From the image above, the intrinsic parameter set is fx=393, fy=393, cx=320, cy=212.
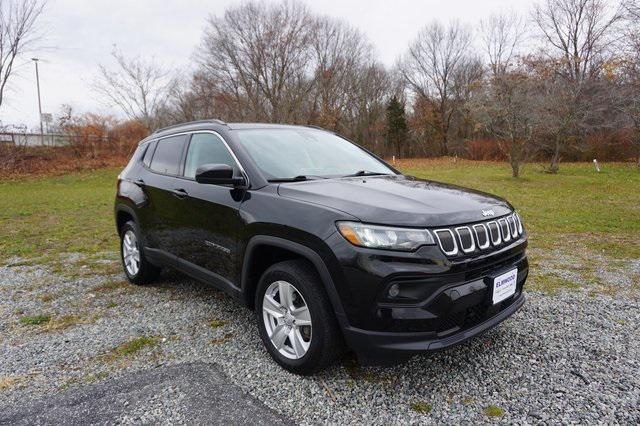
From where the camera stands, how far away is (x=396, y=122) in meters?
39.5

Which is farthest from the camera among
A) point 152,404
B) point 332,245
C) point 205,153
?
point 205,153

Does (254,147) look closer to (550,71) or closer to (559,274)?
(559,274)

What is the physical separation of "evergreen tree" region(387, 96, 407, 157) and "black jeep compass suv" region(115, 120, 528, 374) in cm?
3731

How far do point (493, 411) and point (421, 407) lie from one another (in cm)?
41

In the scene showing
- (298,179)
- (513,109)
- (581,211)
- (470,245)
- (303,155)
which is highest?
(513,109)

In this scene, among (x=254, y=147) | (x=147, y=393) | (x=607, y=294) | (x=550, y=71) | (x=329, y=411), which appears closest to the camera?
(x=329, y=411)

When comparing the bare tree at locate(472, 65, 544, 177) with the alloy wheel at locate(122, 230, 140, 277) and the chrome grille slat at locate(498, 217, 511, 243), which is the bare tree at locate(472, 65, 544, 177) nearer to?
the chrome grille slat at locate(498, 217, 511, 243)

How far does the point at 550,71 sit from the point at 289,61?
1831cm

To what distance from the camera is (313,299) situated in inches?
96.3

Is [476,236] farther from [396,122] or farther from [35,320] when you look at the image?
[396,122]

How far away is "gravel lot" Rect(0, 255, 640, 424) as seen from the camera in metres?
2.35

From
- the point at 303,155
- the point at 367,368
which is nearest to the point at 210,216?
the point at 303,155

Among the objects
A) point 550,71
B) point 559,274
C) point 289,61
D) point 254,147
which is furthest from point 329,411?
point 289,61

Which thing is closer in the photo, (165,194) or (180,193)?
(180,193)
